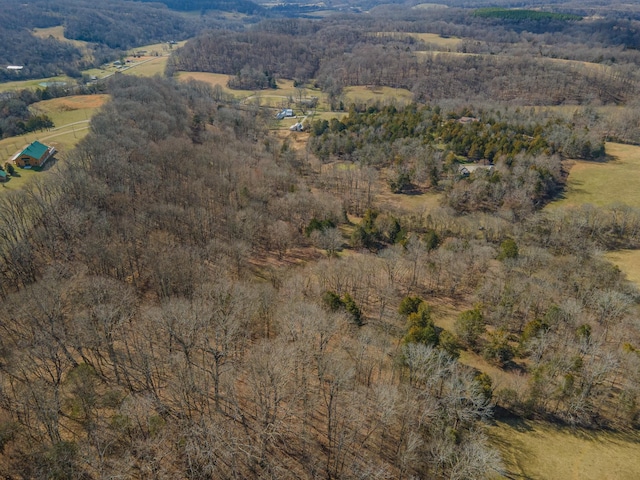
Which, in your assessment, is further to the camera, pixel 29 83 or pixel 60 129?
pixel 29 83

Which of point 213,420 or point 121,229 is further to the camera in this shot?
point 121,229

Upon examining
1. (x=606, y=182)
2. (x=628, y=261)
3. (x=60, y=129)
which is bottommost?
(x=628, y=261)

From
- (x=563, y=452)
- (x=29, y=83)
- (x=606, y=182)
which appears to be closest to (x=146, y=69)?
(x=29, y=83)

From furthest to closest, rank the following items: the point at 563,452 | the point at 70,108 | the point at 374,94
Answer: the point at 374,94 → the point at 70,108 → the point at 563,452

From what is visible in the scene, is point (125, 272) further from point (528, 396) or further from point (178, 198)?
point (528, 396)

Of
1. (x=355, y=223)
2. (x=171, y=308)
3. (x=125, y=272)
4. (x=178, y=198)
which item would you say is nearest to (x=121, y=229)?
(x=125, y=272)

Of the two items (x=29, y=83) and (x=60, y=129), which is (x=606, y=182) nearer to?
(x=60, y=129)

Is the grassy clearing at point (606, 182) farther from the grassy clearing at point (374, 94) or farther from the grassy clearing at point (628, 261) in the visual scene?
the grassy clearing at point (374, 94)
